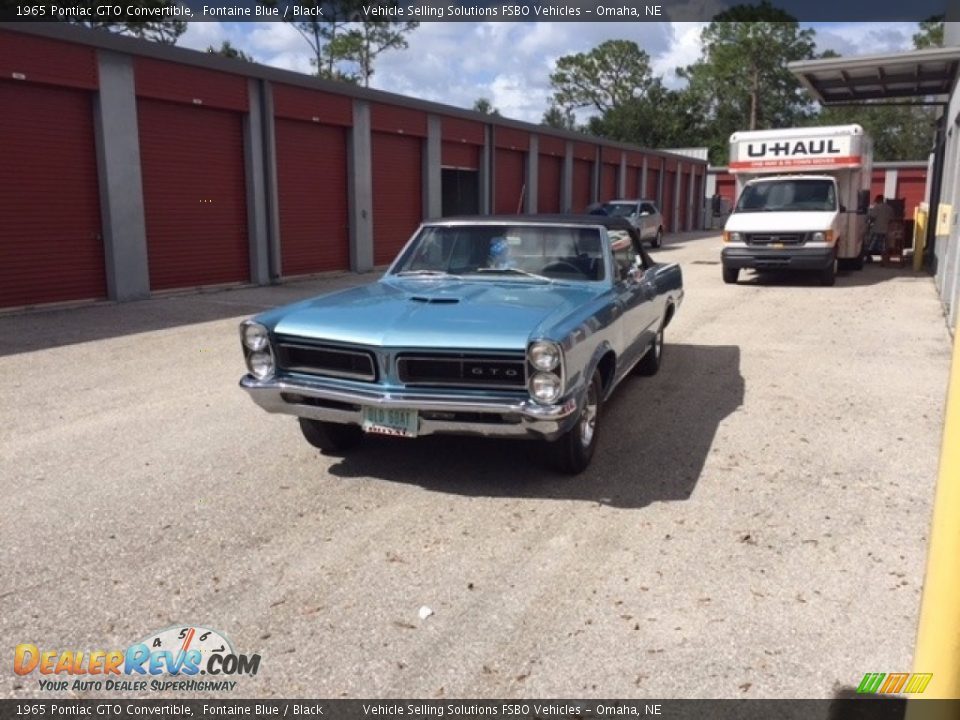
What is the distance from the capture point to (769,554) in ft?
13.2

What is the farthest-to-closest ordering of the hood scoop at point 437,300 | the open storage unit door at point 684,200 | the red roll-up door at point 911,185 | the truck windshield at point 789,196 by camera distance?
the red roll-up door at point 911,185 < the open storage unit door at point 684,200 < the truck windshield at point 789,196 < the hood scoop at point 437,300

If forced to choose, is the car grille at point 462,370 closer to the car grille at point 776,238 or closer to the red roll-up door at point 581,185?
the car grille at point 776,238

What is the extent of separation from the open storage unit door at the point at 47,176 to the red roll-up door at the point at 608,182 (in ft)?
74.7

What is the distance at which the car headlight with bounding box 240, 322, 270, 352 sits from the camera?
473 centimetres

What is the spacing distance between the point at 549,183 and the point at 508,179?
10.5 ft

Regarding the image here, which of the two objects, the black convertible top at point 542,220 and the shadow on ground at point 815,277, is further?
the shadow on ground at point 815,277

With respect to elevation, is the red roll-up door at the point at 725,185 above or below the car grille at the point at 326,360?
above

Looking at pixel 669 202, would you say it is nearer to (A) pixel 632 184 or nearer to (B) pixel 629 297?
(A) pixel 632 184

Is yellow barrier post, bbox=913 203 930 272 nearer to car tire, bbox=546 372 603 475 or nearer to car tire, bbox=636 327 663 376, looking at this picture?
car tire, bbox=636 327 663 376

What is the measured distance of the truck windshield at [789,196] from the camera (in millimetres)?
15492

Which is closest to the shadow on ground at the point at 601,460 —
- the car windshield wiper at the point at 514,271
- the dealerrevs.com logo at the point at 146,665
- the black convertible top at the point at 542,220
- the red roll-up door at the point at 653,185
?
the car windshield wiper at the point at 514,271

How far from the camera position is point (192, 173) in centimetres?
1434

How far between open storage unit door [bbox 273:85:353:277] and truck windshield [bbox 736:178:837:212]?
8612mm

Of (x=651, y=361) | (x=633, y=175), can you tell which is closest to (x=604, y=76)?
(x=633, y=175)
